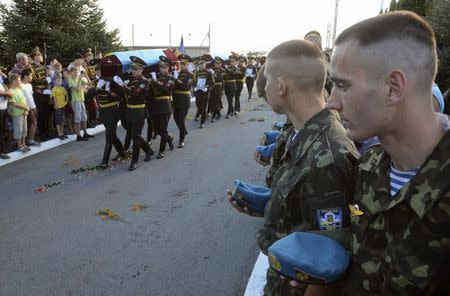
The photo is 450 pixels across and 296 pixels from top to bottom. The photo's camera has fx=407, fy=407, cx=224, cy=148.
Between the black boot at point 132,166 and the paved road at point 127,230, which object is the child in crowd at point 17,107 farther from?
the black boot at point 132,166

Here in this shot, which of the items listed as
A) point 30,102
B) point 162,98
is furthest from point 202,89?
point 30,102

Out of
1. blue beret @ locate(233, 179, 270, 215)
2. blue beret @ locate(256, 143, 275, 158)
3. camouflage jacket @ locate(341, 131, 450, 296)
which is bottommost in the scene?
blue beret @ locate(256, 143, 275, 158)

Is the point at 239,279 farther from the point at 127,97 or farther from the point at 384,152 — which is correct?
the point at 127,97

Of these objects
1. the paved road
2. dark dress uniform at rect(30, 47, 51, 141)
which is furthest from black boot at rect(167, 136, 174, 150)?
dark dress uniform at rect(30, 47, 51, 141)

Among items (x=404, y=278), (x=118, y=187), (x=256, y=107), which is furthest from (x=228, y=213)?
(x=256, y=107)

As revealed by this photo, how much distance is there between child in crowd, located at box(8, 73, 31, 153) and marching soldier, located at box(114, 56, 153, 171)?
2.12 m

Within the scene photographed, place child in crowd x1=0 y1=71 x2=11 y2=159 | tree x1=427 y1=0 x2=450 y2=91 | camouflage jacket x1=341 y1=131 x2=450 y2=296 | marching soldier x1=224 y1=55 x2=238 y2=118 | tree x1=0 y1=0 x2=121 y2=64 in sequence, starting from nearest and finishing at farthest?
camouflage jacket x1=341 y1=131 x2=450 y2=296 < child in crowd x1=0 y1=71 x2=11 y2=159 < tree x1=427 y1=0 x2=450 y2=91 < marching soldier x1=224 y1=55 x2=238 y2=118 < tree x1=0 y1=0 x2=121 y2=64

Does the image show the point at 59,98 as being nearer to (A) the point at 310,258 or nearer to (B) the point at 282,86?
(B) the point at 282,86

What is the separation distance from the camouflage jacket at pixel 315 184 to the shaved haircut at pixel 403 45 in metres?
0.51

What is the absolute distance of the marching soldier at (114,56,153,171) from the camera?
735cm

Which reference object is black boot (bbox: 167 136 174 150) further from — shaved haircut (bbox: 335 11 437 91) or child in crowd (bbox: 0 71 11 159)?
shaved haircut (bbox: 335 11 437 91)

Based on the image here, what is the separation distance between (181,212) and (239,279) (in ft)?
5.90

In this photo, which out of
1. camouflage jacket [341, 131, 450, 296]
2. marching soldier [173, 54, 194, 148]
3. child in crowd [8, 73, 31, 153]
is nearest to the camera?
camouflage jacket [341, 131, 450, 296]

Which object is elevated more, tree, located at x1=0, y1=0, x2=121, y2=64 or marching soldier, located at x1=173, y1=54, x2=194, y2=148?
tree, located at x1=0, y1=0, x2=121, y2=64
